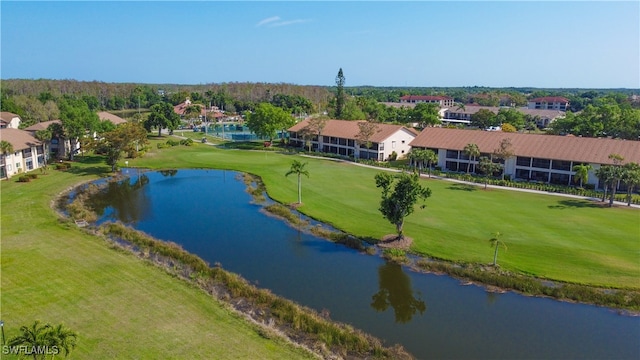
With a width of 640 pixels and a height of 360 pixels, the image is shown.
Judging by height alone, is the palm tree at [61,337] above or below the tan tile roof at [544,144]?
below

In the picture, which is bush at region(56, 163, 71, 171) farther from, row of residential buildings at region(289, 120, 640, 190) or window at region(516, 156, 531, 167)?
window at region(516, 156, 531, 167)

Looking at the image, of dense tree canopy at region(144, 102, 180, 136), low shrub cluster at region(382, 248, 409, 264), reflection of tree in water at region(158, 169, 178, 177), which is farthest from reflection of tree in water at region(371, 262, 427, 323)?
dense tree canopy at region(144, 102, 180, 136)

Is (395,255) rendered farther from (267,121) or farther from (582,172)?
(267,121)

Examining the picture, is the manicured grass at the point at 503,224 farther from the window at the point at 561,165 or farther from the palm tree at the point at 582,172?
the window at the point at 561,165

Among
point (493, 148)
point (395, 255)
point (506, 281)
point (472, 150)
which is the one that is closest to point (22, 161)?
point (395, 255)

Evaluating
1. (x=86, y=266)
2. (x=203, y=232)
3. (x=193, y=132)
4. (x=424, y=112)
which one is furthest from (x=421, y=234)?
(x=193, y=132)

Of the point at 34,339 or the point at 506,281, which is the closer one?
the point at 34,339

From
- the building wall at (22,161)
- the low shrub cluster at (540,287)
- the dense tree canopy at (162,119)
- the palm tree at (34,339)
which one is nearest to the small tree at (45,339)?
the palm tree at (34,339)
